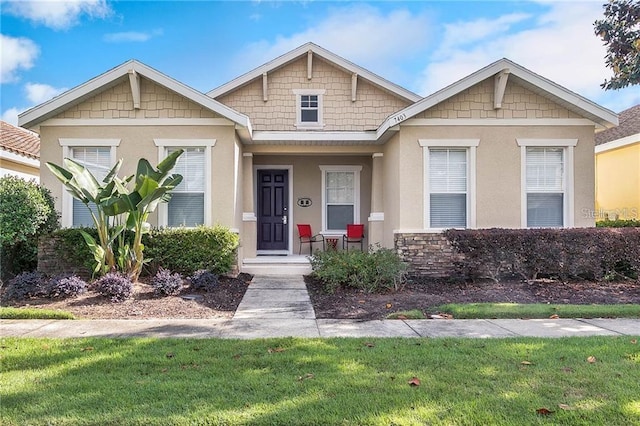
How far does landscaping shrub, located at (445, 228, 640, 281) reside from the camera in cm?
889

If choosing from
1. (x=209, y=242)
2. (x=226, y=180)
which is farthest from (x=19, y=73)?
(x=209, y=242)

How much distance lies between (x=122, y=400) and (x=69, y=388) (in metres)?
0.62

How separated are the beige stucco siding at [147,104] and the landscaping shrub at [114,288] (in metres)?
4.39

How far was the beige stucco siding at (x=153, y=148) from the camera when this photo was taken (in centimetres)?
1012

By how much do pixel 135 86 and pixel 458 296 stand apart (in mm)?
8716

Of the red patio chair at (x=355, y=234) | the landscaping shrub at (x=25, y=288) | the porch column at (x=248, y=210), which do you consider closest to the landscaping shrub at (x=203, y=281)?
the landscaping shrub at (x=25, y=288)

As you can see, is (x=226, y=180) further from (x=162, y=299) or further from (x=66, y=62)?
(x=66, y=62)

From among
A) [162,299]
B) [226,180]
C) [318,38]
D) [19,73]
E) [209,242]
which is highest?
[318,38]

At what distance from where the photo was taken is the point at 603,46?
390 inches

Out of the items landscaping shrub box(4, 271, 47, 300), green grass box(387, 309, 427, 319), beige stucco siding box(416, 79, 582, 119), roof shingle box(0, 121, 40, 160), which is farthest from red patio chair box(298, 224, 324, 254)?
roof shingle box(0, 121, 40, 160)

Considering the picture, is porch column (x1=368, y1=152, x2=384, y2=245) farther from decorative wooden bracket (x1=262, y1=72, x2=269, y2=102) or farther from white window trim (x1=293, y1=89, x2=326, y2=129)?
decorative wooden bracket (x1=262, y1=72, x2=269, y2=102)

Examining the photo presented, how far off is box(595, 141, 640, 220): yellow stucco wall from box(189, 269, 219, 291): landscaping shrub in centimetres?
1416

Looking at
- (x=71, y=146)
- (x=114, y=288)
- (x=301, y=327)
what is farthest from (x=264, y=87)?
(x=301, y=327)

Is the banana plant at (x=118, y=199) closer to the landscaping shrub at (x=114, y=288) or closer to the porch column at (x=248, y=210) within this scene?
the landscaping shrub at (x=114, y=288)
